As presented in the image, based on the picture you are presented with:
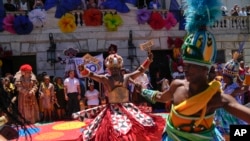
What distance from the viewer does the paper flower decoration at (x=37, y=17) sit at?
47.2 ft

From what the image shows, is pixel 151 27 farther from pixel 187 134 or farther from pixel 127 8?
pixel 187 134

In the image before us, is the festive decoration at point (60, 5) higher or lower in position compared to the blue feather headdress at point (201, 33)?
higher

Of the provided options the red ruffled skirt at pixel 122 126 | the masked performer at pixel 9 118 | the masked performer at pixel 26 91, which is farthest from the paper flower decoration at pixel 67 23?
the masked performer at pixel 9 118

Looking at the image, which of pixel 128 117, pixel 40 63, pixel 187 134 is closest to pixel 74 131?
pixel 128 117

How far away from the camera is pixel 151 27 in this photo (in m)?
16.0

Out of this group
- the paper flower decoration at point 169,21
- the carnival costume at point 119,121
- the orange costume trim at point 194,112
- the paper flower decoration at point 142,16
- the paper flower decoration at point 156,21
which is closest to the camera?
the orange costume trim at point 194,112

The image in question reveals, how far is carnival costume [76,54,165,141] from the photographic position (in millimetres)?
5504

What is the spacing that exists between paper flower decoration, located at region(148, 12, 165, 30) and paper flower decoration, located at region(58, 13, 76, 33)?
3054 millimetres

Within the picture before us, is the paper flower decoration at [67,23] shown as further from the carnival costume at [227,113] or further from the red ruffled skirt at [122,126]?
the carnival costume at [227,113]

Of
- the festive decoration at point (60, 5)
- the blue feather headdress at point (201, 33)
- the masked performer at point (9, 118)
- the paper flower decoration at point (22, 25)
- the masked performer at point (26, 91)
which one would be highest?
the festive decoration at point (60, 5)

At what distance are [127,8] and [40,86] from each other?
20.0 ft

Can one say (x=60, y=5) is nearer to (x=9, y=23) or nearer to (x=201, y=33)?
(x=9, y=23)

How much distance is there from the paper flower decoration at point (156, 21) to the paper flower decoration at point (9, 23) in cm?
515

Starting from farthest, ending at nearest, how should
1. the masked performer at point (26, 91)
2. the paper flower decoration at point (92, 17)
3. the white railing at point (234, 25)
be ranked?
the white railing at point (234, 25) → the paper flower decoration at point (92, 17) → the masked performer at point (26, 91)
